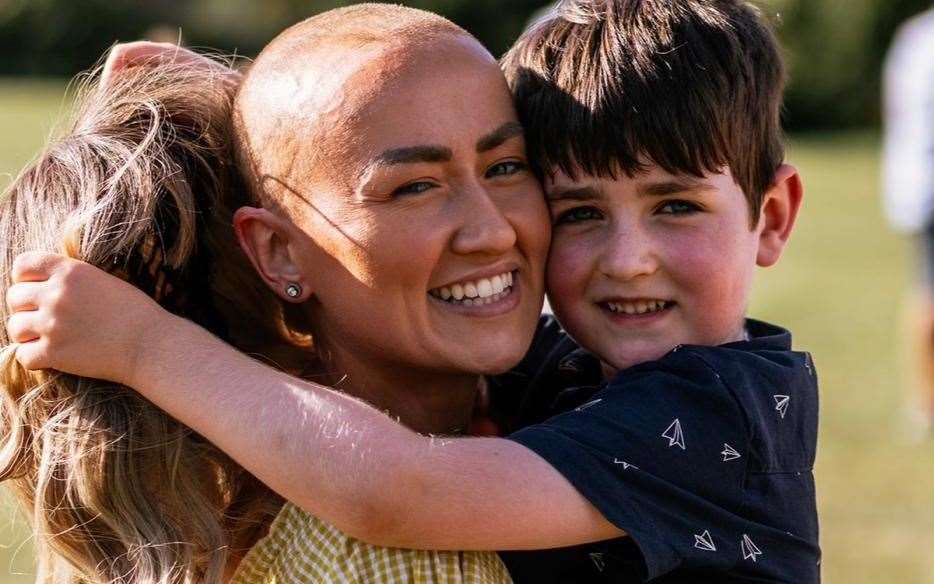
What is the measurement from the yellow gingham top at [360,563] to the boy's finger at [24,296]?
662 millimetres

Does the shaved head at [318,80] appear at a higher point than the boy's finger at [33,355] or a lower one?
higher

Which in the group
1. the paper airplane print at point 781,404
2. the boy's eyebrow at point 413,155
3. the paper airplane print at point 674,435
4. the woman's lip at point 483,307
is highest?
the boy's eyebrow at point 413,155

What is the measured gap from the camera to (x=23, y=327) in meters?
2.92

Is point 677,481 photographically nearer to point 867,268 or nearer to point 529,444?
point 529,444

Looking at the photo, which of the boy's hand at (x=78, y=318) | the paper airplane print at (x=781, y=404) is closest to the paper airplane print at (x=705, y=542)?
the paper airplane print at (x=781, y=404)

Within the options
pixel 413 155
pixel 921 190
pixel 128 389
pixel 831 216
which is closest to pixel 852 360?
pixel 921 190

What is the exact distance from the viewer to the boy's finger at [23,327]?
291 centimetres

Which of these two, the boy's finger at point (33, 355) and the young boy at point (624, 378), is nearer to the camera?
the young boy at point (624, 378)

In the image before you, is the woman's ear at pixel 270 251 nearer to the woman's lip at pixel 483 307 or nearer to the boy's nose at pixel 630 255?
the woman's lip at pixel 483 307

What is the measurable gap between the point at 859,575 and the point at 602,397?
15.9 feet

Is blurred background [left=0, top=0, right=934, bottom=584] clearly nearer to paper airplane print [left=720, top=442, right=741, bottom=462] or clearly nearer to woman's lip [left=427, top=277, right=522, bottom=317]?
woman's lip [left=427, top=277, right=522, bottom=317]

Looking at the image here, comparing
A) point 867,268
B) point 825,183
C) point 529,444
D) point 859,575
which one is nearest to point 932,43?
point 859,575

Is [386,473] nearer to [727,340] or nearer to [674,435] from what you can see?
[674,435]

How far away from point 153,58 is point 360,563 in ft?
4.73
